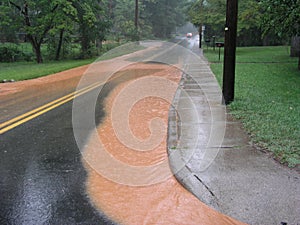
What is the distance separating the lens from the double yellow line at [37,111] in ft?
20.5

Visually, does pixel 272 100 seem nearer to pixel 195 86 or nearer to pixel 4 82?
pixel 195 86

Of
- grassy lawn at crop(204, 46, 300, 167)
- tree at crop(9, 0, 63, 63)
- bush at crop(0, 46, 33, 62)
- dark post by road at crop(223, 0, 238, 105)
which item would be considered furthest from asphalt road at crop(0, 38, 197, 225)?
bush at crop(0, 46, 33, 62)

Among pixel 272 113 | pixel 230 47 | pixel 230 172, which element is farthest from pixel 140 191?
pixel 230 47

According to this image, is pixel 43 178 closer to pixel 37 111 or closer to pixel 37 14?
pixel 37 111

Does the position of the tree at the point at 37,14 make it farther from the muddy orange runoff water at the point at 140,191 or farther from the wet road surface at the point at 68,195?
the wet road surface at the point at 68,195

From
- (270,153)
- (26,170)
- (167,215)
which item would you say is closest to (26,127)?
(26,170)

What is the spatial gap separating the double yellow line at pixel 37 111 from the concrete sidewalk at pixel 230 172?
3009 millimetres

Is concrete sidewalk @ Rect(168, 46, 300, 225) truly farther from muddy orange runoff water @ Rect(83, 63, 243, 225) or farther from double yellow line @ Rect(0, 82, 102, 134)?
double yellow line @ Rect(0, 82, 102, 134)

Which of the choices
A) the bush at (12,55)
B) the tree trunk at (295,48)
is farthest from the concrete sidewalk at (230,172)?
the bush at (12,55)

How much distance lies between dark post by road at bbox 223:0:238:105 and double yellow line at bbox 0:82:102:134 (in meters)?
4.23

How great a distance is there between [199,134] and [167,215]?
2584 millimetres

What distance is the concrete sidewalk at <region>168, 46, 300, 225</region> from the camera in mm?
3223

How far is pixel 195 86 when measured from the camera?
35.0ft

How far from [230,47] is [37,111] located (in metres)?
4.80
